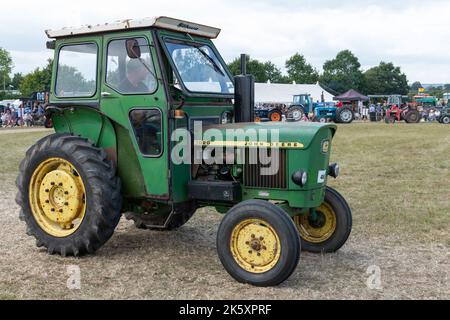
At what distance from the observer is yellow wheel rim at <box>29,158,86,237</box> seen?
5.15m

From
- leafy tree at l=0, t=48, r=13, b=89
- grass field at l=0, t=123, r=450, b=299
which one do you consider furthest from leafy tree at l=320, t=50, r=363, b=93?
grass field at l=0, t=123, r=450, b=299

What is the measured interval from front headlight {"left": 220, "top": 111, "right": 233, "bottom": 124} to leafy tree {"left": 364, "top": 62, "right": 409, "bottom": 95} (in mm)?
88681

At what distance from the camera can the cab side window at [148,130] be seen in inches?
194

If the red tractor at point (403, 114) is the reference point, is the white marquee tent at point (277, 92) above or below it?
above

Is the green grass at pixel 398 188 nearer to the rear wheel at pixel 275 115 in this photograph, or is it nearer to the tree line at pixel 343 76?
the rear wheel at pixel 275 115

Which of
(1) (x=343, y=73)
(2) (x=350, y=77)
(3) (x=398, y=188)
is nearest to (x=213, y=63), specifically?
(3) (x=398, y=188)

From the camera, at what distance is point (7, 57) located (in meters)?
74.9

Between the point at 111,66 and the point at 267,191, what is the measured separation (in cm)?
194

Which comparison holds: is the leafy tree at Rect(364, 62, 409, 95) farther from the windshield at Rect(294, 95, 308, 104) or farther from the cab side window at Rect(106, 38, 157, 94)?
the cab side window at Rect(106, 38, 157, 94)

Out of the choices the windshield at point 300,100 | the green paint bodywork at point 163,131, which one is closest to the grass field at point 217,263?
the green paint bodywork at point 163,131

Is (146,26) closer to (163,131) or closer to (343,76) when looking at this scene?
(163,131)

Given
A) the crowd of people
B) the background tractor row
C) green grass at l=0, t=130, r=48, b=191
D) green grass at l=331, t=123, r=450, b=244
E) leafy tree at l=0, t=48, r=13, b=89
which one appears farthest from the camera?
leafy tree at l=0, t=48, r=13, b=89

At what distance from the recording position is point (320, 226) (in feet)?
18.1

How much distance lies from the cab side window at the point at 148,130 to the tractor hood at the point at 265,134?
378 millimetres
